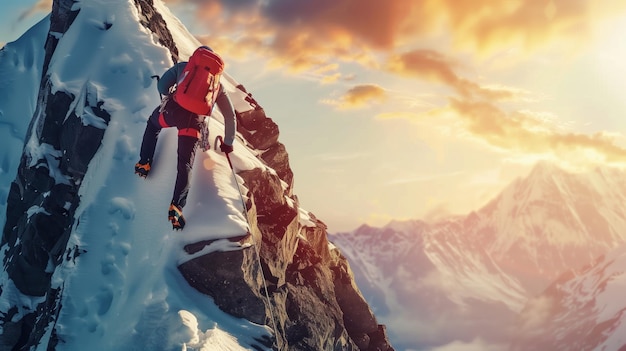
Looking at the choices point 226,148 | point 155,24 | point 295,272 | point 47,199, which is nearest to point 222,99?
point 226,148

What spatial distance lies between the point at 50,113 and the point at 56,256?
736 cm

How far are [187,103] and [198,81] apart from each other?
0.68 meters

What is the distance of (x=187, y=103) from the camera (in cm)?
1514

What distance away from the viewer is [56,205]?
2105cm

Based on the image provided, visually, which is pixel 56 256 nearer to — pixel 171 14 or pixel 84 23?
pixel 84 23

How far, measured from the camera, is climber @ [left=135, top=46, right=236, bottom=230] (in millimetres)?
15102

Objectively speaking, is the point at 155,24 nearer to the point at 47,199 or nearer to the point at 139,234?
the point at 47,199

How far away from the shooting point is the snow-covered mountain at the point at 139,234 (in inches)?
612

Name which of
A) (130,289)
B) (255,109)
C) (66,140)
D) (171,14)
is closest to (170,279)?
(130,289)

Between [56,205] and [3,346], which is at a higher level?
[56,205]

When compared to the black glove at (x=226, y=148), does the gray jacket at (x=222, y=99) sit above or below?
above

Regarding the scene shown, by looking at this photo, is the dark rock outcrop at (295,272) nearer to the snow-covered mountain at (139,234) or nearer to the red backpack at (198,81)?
the snow-covered mountain at (139,234)

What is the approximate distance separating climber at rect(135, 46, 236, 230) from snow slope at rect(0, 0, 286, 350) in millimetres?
1404

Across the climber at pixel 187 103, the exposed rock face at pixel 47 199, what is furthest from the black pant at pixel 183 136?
the exposed rock face at pixel 47 199
